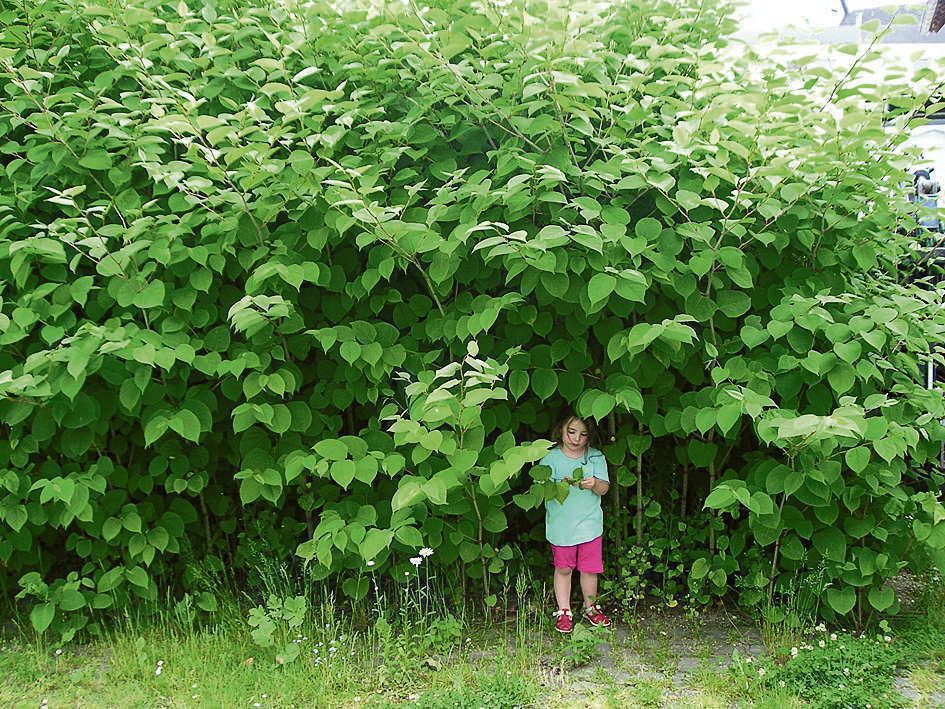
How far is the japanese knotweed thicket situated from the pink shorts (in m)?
0.19

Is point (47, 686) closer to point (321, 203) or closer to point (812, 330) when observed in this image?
point (321, 203)

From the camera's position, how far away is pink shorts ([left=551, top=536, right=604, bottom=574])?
3.28 m

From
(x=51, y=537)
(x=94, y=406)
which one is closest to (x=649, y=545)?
(x=94, y=406)

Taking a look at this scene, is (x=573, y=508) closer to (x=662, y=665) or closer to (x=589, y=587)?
(x=589, y=587)

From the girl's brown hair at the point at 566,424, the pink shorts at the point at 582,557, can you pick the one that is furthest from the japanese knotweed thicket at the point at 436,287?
the pink shorts at the point at 582,557

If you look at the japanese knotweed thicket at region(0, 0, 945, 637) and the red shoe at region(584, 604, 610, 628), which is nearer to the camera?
the japanese knotweed thicket at region(0, 0, 945, 637)

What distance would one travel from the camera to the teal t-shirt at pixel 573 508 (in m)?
3.26

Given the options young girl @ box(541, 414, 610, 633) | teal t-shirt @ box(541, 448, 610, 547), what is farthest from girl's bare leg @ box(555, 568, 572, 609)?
teal t-shirt @ box(541, 448, 610, 547)

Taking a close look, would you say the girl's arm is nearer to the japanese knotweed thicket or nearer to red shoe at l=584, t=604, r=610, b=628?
the japanese knotweed thicket

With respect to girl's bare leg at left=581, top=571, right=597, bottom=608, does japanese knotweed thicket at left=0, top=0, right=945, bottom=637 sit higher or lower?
higher

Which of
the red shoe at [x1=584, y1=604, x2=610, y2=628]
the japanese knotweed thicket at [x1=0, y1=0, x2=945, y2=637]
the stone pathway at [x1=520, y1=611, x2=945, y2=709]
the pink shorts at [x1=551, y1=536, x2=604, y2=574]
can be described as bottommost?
the stone pathway at [x1=520, y1=611, x2=945, y2=709]

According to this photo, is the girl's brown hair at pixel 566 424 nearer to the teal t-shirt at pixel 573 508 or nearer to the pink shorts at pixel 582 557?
the teal t-shirt at pixel 573 508

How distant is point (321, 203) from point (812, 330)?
1788 mm

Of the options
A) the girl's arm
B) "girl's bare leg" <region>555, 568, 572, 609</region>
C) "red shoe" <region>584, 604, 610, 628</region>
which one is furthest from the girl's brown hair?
"red shoe" <region>584, 604, 610, 628</region>
